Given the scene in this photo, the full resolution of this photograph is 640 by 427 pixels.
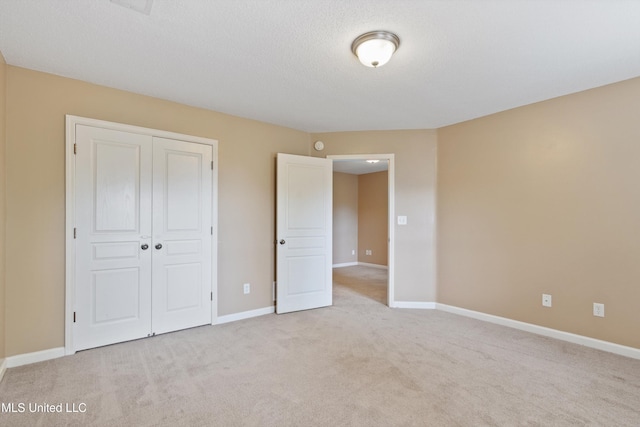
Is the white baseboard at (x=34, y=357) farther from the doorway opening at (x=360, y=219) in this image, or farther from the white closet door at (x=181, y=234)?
the doorway opening at (x=360, y=219)

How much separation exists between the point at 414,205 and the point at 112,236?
3.58 metres

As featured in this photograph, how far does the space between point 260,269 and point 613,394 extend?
3386mm

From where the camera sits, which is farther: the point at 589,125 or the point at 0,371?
the point at 589,125

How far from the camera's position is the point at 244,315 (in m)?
3.77

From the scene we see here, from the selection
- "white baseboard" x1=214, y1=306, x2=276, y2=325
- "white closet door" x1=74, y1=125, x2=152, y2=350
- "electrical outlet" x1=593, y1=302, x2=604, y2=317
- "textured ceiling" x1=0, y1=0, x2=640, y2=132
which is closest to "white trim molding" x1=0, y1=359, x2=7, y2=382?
"white closet door" x1=74, y1=125, x2=152, y2=350

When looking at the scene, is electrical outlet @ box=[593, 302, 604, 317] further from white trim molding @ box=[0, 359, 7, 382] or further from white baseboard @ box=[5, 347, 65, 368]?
white trim molding @ box=[0, 359, 7, 382]

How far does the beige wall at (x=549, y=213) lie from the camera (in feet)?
9.07

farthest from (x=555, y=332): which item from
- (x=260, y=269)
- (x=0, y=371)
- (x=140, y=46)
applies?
(x=0, y=371)

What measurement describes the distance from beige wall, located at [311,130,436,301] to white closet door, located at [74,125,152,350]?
116 inches

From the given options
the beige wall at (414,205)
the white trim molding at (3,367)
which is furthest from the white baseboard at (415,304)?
the white trim molding at (3,367)

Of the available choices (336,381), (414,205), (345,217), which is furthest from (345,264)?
(336,381)

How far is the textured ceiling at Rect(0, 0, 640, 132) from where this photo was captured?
1856 mm

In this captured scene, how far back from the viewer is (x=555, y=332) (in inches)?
123

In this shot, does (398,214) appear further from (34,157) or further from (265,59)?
(34,157)
